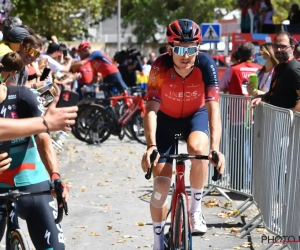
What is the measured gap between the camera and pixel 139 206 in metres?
11.0

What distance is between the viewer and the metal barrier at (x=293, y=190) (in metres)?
6.98

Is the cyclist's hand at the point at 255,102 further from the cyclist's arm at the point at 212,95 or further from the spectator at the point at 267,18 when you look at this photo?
the spectator at the point at 267,18

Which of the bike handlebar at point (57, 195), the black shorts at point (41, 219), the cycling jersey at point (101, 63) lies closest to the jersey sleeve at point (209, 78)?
the black shorts at point (41, 219)

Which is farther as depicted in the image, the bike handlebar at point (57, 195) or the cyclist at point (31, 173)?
the cyclist at point (31, 173)

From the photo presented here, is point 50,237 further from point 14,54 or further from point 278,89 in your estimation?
point 278,89

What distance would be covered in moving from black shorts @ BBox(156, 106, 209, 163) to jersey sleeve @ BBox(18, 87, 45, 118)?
2.21 m

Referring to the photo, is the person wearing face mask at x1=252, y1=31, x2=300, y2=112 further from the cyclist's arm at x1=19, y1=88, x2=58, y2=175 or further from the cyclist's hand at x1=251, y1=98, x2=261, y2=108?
the cyclist's arm at x1=19, y1=88, x2=58, y2=175

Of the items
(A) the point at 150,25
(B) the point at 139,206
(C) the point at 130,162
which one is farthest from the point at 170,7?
(B) the point at 139,206

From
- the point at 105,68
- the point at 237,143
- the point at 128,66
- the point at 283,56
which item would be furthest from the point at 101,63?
the point at 283,56

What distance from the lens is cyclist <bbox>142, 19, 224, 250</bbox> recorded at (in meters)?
7.28

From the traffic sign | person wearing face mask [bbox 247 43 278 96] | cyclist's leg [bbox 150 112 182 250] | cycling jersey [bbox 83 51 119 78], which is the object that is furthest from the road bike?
the traffic sign

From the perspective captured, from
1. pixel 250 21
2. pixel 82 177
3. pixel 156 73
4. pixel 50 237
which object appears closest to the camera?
pixel 50 237

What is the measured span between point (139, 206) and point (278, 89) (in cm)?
244

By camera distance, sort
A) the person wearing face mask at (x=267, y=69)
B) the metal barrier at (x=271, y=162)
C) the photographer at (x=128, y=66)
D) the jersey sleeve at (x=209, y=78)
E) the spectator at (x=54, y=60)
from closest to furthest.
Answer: the jersey sleeve at (x=209, y=78) → the metal barrier at (x=271, y=162) → the person wearing face mask at (x=267, y=69) → the spectator at (x=54, y=60) → the photographer at (x=128, y=66)
